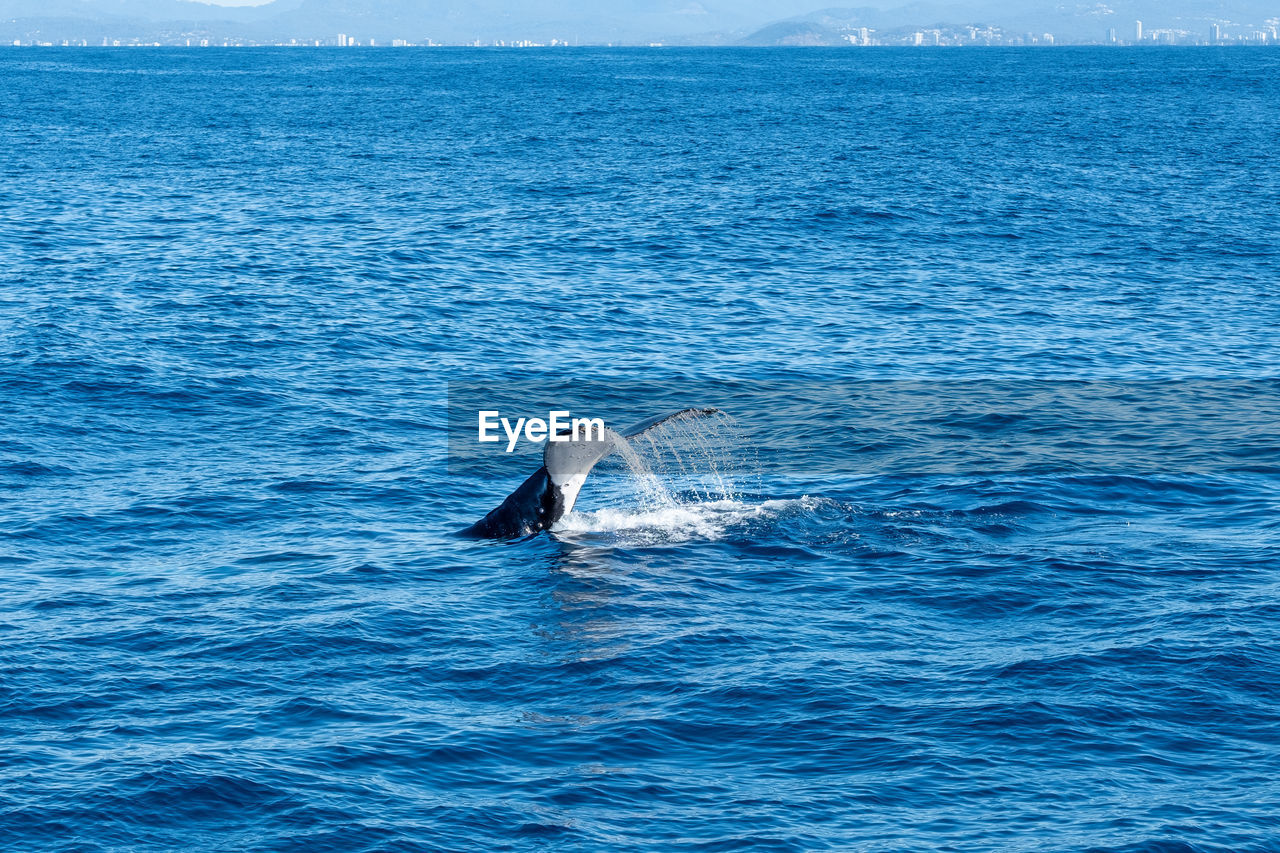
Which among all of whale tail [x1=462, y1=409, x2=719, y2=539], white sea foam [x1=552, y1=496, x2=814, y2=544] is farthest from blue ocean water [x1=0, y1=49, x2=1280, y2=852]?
whale tail [x1=462, y1=409, x2=719, y2=539]

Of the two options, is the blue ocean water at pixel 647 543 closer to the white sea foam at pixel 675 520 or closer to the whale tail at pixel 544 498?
the white sea foam at pixel 675 520

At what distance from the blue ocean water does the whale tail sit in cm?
60

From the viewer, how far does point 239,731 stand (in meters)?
18.2

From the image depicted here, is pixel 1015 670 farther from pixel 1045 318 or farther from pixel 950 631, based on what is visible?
pixel 1045 318

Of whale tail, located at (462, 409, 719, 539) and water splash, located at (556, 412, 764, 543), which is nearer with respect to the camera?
whale tail, located at (462, 409, 719, 539)

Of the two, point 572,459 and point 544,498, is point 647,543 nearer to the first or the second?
point 572,459

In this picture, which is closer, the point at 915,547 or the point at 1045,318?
the point at 915,547

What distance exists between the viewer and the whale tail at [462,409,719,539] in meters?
25.3

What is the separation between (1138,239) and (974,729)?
47884mm

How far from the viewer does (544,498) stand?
85.2 feet

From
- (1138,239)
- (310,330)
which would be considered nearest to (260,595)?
(310,330)

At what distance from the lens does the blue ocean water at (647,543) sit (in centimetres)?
1675

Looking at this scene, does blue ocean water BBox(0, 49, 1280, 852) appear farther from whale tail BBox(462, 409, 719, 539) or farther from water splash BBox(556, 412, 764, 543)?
whale tail BBox(462, 409, 719, 539)

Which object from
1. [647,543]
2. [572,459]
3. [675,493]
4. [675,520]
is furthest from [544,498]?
[675,493]
